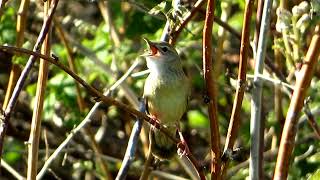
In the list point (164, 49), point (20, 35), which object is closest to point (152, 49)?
point (164, 49)

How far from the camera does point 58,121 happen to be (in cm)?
607

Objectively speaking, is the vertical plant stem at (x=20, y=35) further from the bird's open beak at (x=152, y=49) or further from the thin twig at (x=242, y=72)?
the thin twig at (x=242, y=72)

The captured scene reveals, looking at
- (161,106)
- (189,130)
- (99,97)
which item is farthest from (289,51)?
(189,130)

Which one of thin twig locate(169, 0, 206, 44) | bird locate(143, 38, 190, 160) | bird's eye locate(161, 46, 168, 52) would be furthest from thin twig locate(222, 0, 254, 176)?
bird locate(143, 38, 190, 160)

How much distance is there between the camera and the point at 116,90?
589 cm

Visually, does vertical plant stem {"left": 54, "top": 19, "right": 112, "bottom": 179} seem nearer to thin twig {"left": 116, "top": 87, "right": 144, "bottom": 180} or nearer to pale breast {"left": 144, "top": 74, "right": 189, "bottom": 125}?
pale breast {"left": 144, "top": 74, "right": 189, "bottom": 125}

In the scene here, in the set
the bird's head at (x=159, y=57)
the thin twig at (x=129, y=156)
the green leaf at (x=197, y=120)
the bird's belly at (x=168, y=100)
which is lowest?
the green leaf at (x=197, y=120)

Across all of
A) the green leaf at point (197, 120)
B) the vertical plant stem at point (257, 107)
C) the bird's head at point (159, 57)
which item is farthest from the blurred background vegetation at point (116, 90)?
the vertical plant stem at point (257, 107)

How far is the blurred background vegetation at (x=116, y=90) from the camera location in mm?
5105

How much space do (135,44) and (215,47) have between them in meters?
0.66

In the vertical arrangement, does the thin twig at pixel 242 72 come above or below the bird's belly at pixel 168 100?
above

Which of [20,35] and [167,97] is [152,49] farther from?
[20,35]

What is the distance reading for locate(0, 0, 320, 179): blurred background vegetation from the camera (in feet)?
16.8

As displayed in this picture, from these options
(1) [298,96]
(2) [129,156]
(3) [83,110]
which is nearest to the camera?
(1) [298,96]
